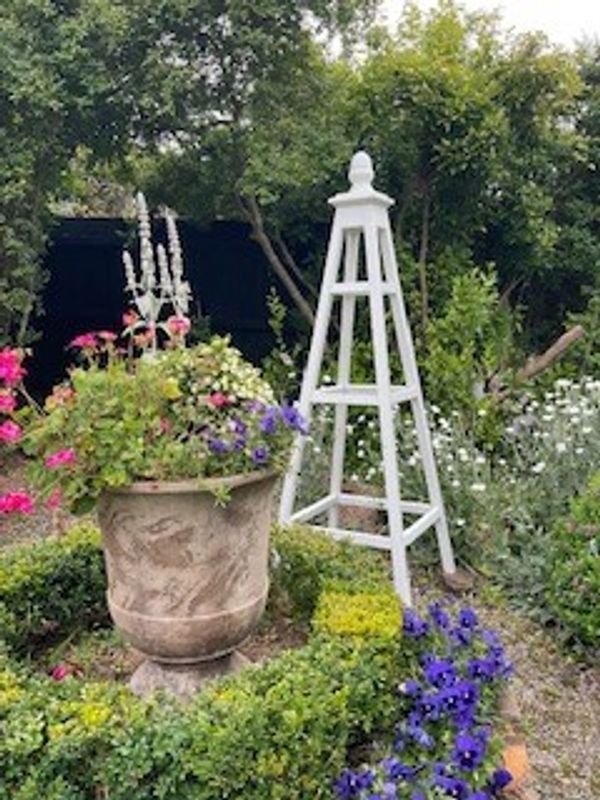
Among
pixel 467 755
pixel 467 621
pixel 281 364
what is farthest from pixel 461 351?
pixel 467 755

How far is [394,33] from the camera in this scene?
4.37 m

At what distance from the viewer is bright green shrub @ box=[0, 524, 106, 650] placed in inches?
85.7

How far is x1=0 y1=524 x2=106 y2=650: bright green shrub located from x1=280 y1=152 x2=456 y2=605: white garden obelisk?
766 millimetres

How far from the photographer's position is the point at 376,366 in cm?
282

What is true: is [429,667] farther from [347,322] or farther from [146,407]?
[347,322]

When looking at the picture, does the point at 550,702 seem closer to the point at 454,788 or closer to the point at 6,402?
the point at 454,788

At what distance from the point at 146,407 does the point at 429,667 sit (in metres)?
0.95

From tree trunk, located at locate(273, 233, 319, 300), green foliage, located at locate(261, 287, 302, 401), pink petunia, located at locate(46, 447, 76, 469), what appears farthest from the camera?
tree trunk, located at locate(273, 233, 319, 300)

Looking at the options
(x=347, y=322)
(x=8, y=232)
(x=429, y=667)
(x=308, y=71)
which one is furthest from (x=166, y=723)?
(x=308, y=71)

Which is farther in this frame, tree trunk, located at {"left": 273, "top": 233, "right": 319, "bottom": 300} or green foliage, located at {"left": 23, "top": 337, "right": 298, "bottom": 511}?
tree trunk, located at {"left": 273, "top": 233, "right": 319, "bottom": 300}

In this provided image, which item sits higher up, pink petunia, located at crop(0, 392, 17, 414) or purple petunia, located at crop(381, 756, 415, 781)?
pink petunia, located at crop(0, 392, 17, 414)

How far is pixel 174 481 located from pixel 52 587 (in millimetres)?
842

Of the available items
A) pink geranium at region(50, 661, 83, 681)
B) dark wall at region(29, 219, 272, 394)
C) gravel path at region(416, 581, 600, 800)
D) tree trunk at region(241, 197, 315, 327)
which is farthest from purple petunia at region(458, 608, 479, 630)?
dark wall at region(29, 219, 272, 394)

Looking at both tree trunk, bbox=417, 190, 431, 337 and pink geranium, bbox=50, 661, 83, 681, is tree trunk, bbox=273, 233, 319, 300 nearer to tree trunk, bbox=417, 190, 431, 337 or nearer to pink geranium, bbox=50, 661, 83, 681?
tree trunk, bbox=417, 190, 431, 337
